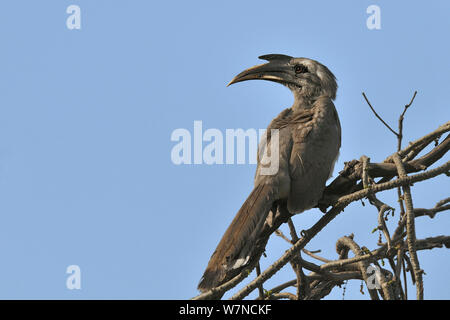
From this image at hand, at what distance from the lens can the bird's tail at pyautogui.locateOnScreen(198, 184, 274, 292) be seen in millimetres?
4145

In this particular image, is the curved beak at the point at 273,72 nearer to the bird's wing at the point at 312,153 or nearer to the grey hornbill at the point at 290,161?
the grey hornbill at the point at 290,161

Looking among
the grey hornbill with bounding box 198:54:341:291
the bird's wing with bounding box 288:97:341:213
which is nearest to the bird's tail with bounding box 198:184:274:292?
the grey hornbill with bounding box 198:54:341:291

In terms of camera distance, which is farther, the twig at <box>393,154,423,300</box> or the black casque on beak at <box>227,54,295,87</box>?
the black casque on beak at <box>227,54,295,87</box>

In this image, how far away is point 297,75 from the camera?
20.9 ft

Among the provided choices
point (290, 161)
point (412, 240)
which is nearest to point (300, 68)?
point (290, 161)

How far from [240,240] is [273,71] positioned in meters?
2.53

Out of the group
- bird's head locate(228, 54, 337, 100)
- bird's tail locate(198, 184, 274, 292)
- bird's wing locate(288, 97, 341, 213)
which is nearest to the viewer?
bird's tail locate(198, 184, 274, 292)

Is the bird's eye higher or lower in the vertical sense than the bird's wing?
higher

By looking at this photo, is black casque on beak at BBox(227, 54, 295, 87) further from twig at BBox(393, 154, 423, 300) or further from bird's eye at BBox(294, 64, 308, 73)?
twig at BBox(393, 154, 423, 300)

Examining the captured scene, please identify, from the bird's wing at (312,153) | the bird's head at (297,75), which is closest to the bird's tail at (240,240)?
the bird's wing at (312,153)

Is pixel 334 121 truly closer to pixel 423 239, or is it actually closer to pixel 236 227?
pixel 423 239

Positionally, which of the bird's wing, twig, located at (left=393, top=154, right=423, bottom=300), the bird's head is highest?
the bird's head

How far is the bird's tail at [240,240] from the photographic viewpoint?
13.6 ft
